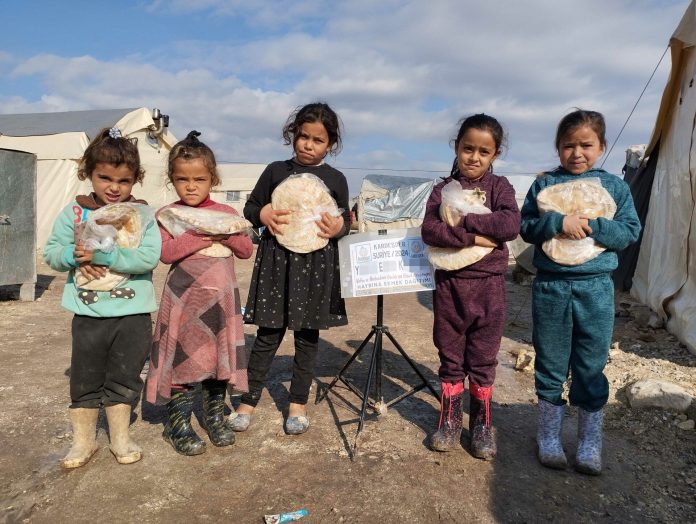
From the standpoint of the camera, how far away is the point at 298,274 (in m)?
2.92

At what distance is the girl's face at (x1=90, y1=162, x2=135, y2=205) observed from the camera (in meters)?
2.52

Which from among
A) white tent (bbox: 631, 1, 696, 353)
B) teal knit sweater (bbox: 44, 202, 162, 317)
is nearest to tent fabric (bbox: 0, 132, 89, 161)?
teal knit sweater (bbox: 44, 202, 162, 317)

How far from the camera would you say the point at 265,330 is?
9.95 feet

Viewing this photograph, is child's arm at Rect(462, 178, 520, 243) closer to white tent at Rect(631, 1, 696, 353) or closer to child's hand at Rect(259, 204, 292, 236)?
child's hand at Rect(259, 204, 292, 236)

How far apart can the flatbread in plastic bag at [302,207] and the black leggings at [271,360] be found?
1.77 feet

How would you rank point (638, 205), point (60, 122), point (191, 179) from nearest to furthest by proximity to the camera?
point (191, 179) → point (638, 205) → point (60, 122)

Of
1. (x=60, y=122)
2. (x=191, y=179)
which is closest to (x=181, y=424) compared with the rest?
(x=191, y=179)

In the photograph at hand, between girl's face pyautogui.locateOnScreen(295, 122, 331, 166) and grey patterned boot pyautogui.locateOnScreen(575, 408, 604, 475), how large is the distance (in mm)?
2025

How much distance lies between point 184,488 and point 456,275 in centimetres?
173

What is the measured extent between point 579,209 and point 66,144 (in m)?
14.2

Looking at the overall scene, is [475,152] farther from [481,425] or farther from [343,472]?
[343,472]

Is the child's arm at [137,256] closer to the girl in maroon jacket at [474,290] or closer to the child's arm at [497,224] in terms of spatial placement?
the girl in maroon jacket at [474,290]

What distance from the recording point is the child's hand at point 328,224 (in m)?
2.86

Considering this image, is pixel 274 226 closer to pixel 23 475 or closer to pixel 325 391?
pixel 325 391
